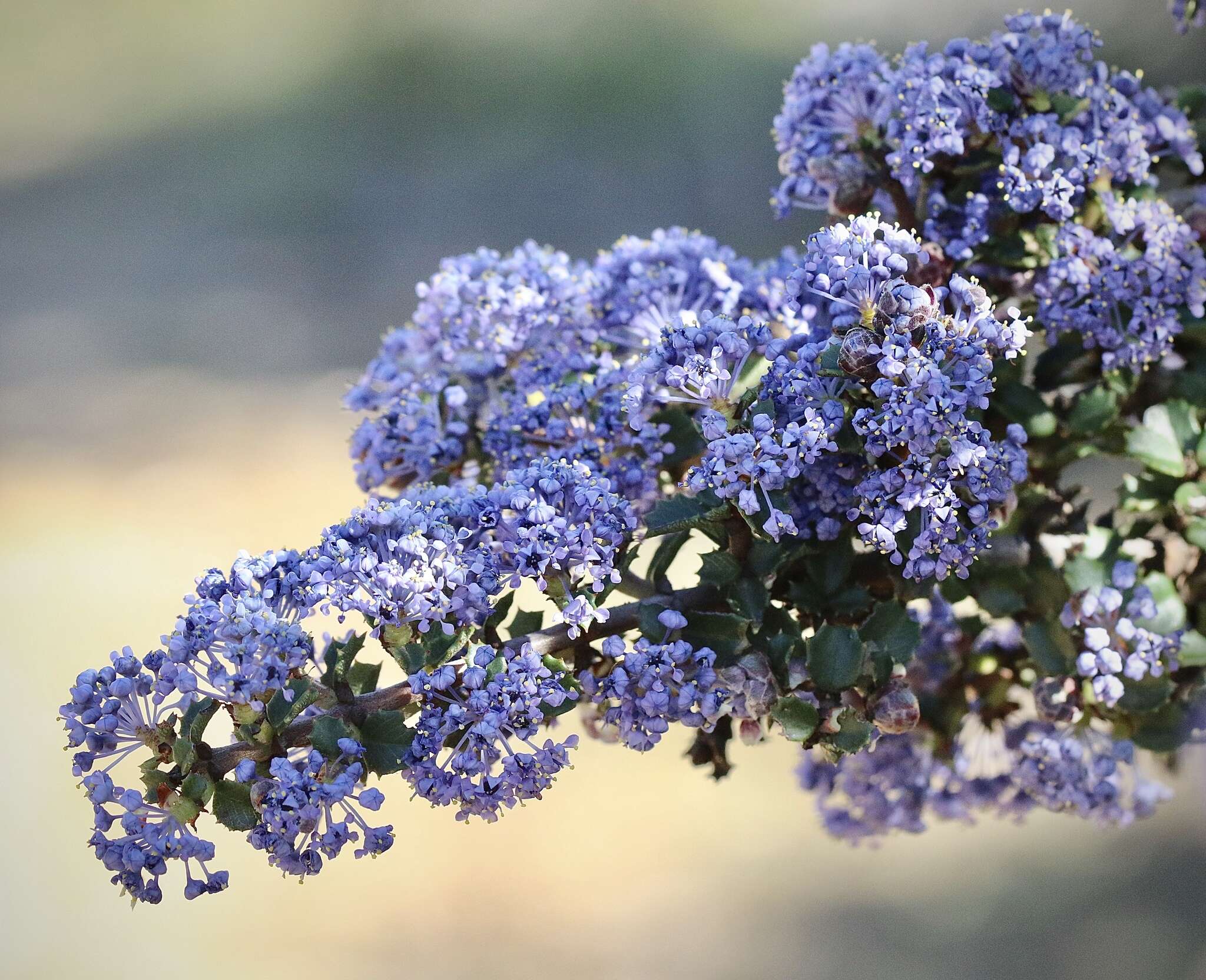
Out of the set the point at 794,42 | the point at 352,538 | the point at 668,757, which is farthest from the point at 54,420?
the point at 352,538

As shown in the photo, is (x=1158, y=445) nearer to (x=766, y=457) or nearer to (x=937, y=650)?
(x=937, y=650)

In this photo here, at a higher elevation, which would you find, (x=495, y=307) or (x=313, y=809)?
(x=495, y=307)

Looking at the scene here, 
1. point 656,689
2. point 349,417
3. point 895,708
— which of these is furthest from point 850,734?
point 349,417

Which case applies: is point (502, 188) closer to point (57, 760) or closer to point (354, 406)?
point (57, 760)

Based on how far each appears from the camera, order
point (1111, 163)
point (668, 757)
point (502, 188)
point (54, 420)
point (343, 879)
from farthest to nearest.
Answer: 1. point (502, 188)
2. point (54, 420)
3. point (668, 757)
4. point (343, 879)
5. point (1111, 163)

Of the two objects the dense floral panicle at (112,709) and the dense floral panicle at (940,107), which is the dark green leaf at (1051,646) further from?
the dense floral panicle at (112,709)
